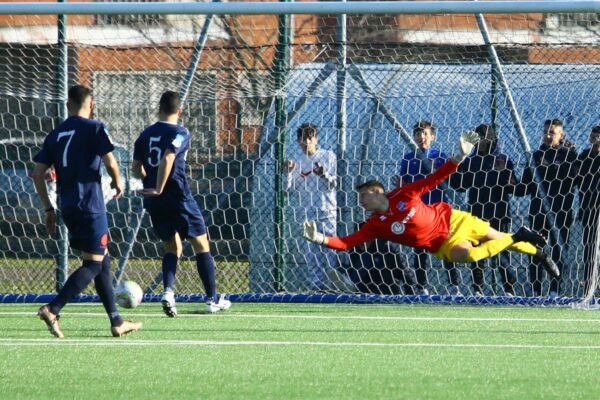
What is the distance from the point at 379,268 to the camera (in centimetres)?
1218

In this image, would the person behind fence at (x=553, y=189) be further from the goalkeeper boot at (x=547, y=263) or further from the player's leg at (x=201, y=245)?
the player's leg at (x=201, y=245)

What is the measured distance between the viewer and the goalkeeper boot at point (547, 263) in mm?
10953

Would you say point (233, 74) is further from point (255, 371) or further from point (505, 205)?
point (255, 371)

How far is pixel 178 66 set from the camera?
12852 millimetres

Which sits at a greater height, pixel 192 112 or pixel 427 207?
pixel 192 112

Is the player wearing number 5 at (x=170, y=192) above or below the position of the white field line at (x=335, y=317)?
above

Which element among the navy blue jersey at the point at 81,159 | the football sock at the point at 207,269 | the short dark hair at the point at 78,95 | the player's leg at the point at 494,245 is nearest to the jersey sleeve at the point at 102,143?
the navy blue jersey at the point at 81,159

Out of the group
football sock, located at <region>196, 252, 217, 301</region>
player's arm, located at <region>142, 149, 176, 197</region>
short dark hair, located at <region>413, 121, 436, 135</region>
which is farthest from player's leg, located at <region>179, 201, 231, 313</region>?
short dark hair, located at <region>413, 121, 436, 135</region>

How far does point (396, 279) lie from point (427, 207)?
1532mm

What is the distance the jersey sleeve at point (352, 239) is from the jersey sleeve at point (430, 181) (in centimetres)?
46

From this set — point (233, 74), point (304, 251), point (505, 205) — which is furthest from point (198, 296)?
point (505, 205)

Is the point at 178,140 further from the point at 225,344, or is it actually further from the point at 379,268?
the point at 379,268

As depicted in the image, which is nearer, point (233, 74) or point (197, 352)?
point (197, 352)

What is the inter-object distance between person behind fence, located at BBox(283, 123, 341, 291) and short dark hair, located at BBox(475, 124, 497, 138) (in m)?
1.46
